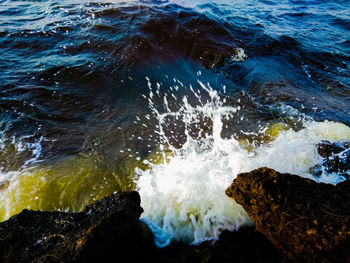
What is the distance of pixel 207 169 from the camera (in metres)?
3.57

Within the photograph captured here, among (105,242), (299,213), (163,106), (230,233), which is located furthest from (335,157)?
(105,242)

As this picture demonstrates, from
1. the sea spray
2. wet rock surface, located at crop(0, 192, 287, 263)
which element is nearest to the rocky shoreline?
wet rock surface, located at crop(0, 192, 287, 263)

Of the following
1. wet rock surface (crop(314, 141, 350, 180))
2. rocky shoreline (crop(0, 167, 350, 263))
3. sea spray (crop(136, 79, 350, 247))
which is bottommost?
sea spray (crop(136, 79, 350, 247))

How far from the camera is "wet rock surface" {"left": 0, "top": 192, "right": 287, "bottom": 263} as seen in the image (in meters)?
1.90

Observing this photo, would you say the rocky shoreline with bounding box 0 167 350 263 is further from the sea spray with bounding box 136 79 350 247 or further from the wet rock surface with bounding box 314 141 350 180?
the wet rock surface with bounding box 314 141 350 180

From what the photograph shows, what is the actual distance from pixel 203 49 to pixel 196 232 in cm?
640

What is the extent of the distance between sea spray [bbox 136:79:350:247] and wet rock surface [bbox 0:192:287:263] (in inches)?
10.8

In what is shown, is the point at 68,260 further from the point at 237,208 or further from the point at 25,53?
the point at 25,53

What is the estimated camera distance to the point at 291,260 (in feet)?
6.78

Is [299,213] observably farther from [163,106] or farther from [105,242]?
[163,106]

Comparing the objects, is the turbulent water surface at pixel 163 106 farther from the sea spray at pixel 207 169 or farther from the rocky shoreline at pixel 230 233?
the rocky shoreline at pixel 230 233

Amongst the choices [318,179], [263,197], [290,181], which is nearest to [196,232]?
[263,197]

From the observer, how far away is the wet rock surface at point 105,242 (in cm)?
190

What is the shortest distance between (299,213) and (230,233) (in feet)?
2.84
